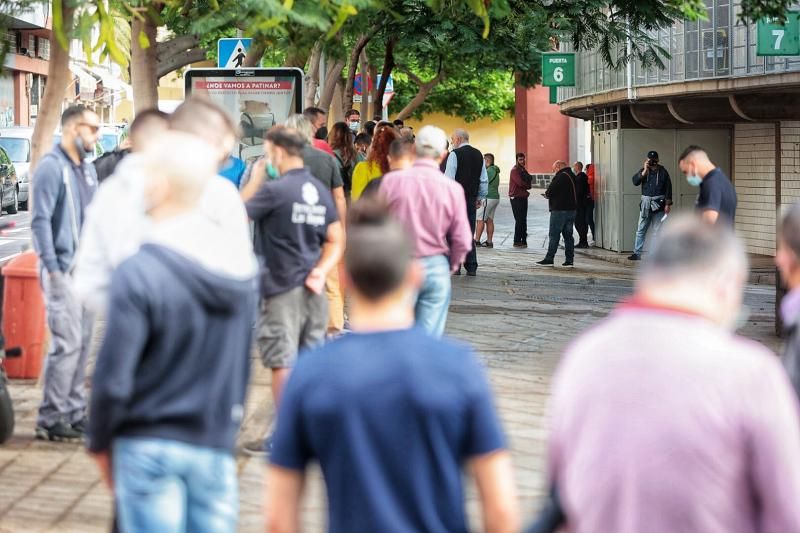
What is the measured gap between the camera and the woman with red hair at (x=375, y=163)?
447 inches

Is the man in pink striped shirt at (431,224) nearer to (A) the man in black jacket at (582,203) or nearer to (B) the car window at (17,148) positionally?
(A) the man in black jacket at (582,203)

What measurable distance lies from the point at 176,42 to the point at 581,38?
18.3 feet

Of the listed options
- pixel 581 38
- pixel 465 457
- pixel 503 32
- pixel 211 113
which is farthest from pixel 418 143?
pixel 503 32

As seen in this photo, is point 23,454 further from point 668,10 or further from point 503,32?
point 503,32

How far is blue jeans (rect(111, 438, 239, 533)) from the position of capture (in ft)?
12.1

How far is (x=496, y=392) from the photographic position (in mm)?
9516

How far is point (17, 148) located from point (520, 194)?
1426cm

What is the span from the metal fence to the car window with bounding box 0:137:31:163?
1626 cm

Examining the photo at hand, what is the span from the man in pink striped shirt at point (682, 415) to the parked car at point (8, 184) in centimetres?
2794

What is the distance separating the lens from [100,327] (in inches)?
502

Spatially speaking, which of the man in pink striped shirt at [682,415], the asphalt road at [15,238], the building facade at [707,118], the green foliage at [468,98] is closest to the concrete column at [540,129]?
the green foliage at [468,98]

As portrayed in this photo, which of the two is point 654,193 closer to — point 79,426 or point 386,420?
point 79,426

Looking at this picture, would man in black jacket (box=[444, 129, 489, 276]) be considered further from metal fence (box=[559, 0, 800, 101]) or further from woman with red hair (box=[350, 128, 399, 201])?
woman with red hair (box=[350, 128, 399, 201])

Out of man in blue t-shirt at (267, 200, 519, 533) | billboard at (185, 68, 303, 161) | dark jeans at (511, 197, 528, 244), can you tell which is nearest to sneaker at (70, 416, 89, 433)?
man in blue t-shirt at (267, 200, 519, 533)
